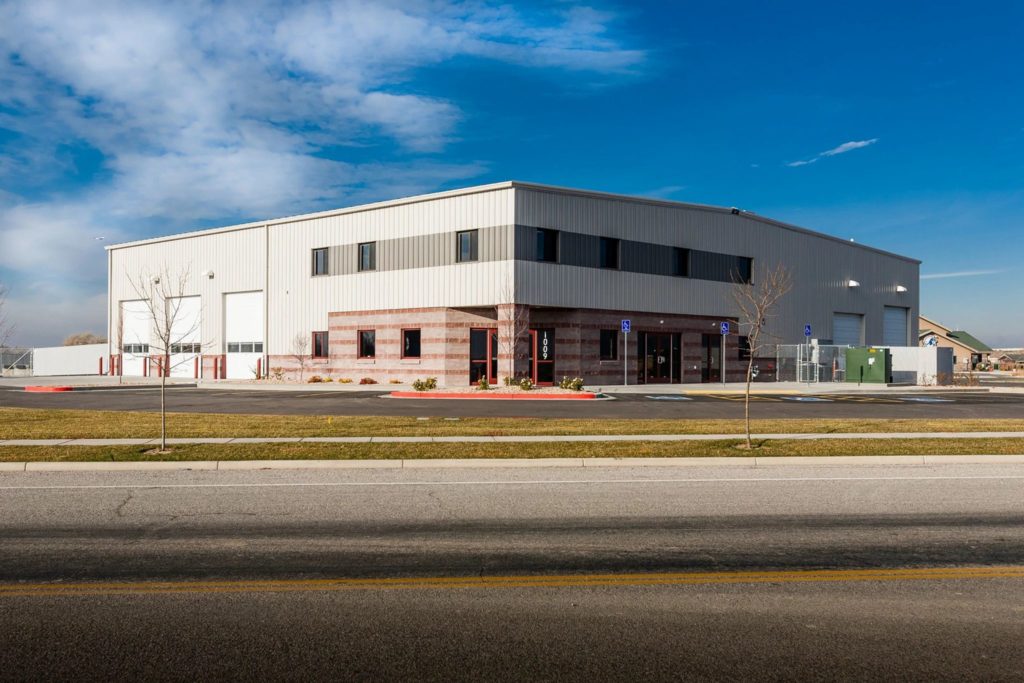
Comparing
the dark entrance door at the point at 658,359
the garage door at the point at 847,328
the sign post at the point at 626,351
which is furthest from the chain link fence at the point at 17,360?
the garage door at the point at 847,328

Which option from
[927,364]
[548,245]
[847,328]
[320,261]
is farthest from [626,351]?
[847,328]

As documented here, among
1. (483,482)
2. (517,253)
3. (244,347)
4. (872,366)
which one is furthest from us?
(244,347)

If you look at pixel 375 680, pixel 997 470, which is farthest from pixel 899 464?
pixel 375 680

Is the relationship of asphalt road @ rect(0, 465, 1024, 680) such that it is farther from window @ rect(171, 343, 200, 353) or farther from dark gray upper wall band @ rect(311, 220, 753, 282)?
window @ rect(171, 343, 200, 353)

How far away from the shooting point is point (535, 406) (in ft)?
75.3

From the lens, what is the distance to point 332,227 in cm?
3888

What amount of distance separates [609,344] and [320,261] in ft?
53.8

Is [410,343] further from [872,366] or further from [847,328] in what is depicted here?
[847,328]

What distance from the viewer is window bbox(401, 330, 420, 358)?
35688mm

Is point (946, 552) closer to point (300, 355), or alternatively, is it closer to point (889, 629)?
point (889, 629)

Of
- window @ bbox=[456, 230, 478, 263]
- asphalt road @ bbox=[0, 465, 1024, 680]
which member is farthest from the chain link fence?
asphalt road @ bbox=[0, 465, 1024, 680]

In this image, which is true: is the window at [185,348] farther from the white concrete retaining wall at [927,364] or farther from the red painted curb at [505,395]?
the white concrete retaining wall at [927,364]

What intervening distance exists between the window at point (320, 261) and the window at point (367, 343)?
4561 millimetres

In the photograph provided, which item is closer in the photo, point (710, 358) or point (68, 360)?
point (710, 358)
